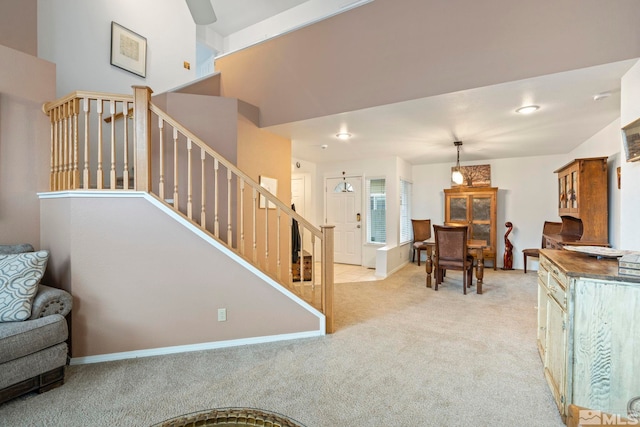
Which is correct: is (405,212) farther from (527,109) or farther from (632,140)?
(632,140)

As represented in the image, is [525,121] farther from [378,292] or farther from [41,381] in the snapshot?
[41,381]

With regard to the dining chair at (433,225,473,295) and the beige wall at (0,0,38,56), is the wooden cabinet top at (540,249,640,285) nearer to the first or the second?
the dining chair at (433,225,473,295)

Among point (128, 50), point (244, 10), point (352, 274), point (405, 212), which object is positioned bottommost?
point (352, 274)

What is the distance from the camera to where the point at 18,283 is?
2.02 meters

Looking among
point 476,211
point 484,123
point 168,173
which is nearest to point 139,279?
point 168,173

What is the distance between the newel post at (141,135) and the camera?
95.4 inches

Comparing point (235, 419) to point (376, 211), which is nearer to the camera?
point (235, 419)

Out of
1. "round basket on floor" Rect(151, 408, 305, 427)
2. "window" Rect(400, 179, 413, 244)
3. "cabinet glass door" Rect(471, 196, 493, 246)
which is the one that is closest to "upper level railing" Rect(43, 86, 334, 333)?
"round basket on floor" Rect(151, 408, 305, 427)

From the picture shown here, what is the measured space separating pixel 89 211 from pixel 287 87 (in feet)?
8.31

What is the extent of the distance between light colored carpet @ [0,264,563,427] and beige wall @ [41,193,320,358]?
204 mm

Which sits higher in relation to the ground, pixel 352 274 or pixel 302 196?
pixel 302 196

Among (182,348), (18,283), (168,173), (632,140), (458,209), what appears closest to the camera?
(18,283)

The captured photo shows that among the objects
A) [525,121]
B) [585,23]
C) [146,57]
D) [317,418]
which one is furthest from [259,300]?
[146,57]

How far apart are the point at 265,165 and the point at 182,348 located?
8.01ft
